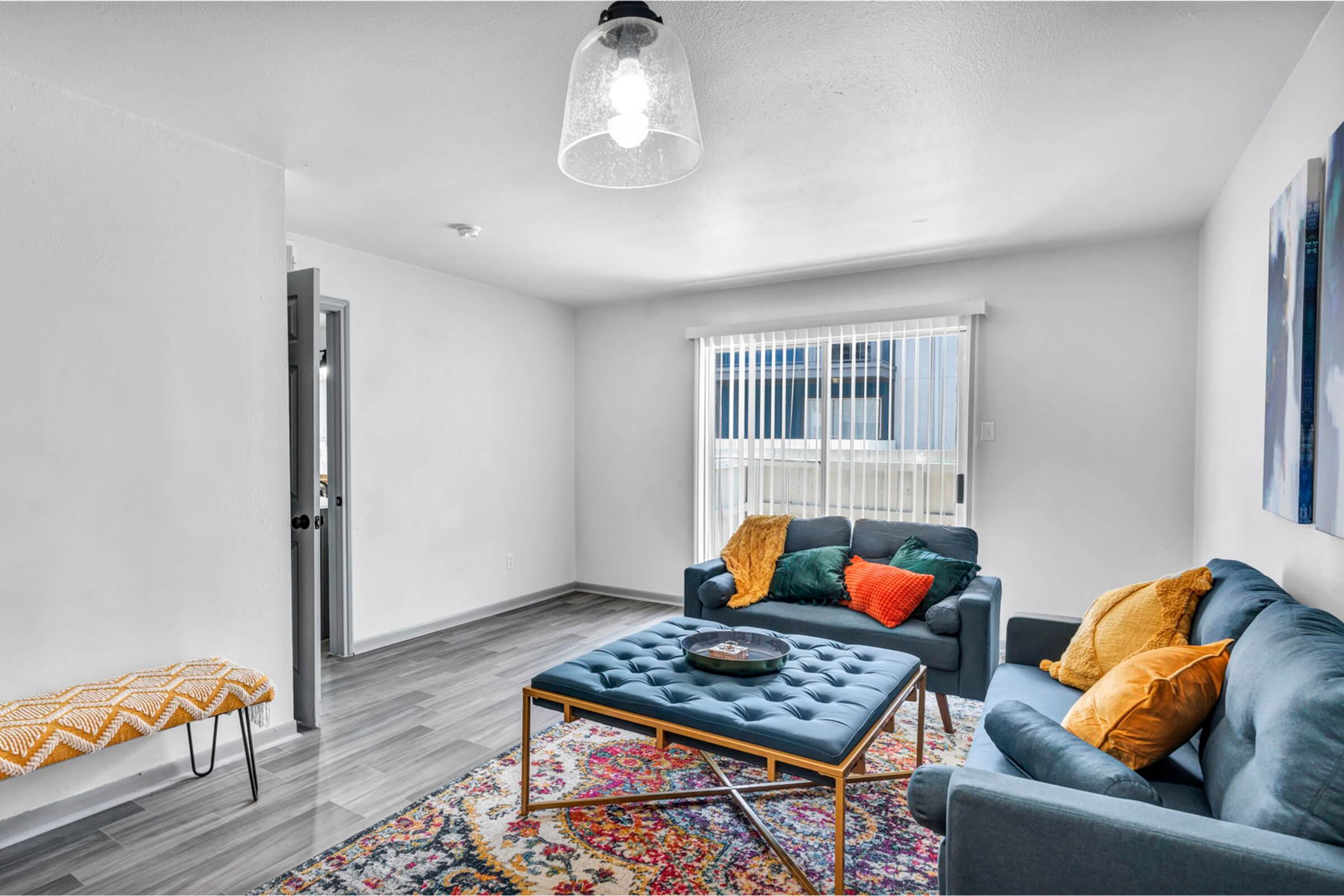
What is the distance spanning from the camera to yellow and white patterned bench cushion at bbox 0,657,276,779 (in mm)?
1909

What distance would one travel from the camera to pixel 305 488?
3109 millimetres

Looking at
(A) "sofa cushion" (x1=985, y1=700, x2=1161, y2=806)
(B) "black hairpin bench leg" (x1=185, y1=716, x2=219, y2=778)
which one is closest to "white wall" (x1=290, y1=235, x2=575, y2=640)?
(B) "black hairpin bench leg" (x1=185, y1=716, x2=219, y2=778)

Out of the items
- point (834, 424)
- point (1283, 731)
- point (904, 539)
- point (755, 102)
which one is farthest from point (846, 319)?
point (1283, 731)

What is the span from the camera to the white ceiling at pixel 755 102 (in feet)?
6.20

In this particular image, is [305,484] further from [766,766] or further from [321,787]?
[766,766]

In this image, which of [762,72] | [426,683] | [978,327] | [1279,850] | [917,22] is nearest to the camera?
[1279,850]

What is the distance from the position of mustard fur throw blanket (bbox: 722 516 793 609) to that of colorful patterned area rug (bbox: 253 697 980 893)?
4.04 ft

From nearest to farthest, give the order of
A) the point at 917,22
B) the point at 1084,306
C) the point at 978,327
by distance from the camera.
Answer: the point at 917,22 → the point at 1084,306 → the point at 978,327

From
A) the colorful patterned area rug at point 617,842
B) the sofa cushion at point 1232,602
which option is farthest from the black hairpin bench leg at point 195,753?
the sofa cushion at point 1232,602

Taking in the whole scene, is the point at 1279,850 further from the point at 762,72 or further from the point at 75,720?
the point at 75,720

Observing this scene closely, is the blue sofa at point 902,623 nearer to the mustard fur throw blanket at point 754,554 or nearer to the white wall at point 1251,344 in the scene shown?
the mustard fur throw blanket at point 754,554

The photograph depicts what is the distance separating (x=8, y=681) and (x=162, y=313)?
4.36 ft

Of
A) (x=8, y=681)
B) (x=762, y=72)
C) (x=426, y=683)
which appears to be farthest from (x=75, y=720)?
(x=762, y=72)

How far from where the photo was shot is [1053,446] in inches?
161
